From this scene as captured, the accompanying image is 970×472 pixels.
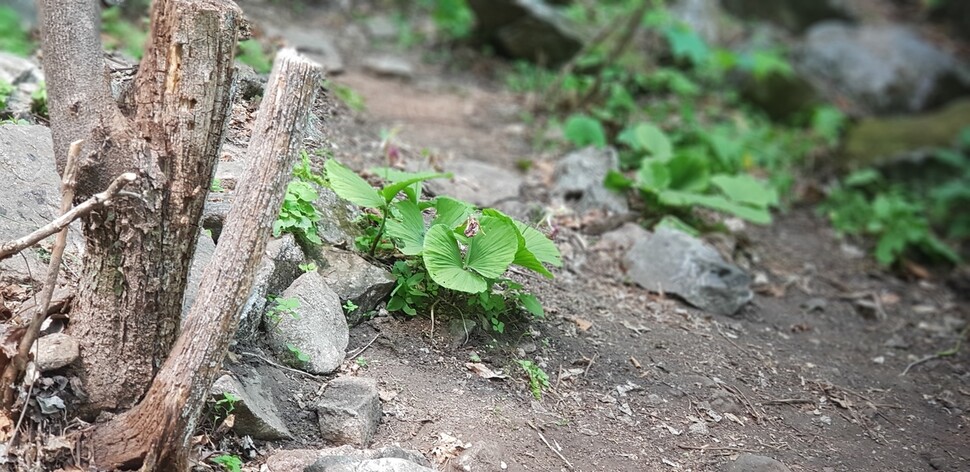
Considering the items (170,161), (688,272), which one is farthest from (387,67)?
(170,161)

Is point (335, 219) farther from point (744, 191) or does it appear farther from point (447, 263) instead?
point (744, 191)

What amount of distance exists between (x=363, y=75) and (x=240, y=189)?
200 inches

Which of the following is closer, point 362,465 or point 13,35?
point 362,465

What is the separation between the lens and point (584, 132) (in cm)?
649

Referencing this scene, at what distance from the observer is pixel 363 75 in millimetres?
7520

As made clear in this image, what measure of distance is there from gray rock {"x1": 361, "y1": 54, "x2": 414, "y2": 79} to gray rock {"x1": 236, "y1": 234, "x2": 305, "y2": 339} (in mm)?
4406

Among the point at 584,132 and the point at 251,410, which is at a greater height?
the point at 251,410

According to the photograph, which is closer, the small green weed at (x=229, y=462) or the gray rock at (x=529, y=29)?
the small green weed at (x=229, y=462)

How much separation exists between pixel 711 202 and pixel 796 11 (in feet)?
24.3

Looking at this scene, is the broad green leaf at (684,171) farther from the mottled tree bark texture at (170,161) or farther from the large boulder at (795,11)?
the large boulder at (795,11)

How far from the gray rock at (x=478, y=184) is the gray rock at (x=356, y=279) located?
114 centimetres

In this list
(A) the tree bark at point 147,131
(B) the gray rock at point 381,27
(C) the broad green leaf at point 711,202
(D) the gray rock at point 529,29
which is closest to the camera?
(A) the tree bark at point 147,131

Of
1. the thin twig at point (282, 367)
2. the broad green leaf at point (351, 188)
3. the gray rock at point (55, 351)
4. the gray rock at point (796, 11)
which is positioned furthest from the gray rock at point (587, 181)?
the gray rock at point (796, 11)

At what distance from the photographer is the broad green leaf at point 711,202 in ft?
17.5
